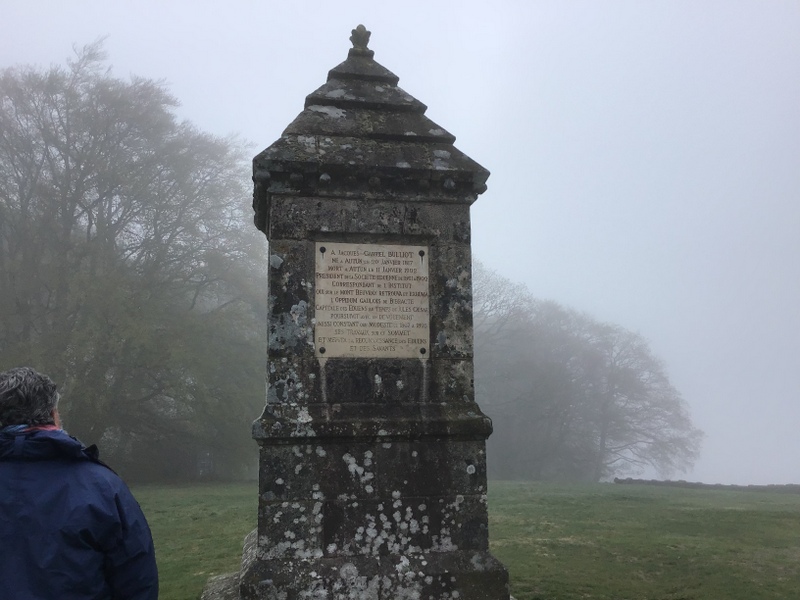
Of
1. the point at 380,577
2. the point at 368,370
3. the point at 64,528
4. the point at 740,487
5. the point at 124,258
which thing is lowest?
the point at 740,487

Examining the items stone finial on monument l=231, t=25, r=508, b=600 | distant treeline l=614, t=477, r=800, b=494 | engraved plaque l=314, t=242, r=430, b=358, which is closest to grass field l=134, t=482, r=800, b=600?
stone finial on monument l=231, t=25, r=508, b=600

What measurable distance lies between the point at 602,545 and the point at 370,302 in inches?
318

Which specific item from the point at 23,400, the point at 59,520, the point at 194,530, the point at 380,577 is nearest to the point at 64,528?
the point at 59,520

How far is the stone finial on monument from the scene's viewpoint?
4.77 m

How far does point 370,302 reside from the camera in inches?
209

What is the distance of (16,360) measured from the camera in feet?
72.2

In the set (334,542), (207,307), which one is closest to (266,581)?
(334,542)

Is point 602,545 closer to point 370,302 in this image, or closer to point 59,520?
point 370,302

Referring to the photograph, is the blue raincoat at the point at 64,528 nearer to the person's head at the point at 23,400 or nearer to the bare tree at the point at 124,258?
the person's head at the point at 23,400

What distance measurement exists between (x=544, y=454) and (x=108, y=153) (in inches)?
1075

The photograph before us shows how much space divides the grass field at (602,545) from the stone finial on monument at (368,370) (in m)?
3.43

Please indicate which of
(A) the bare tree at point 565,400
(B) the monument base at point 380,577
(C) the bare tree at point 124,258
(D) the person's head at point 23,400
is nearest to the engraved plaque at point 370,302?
(B) the monument base at point 380,577

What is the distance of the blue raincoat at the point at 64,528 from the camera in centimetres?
278

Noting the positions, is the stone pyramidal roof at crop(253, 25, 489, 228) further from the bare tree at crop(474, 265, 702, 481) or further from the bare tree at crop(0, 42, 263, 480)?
the bare tree at crop(474, 265, 702, 481)
